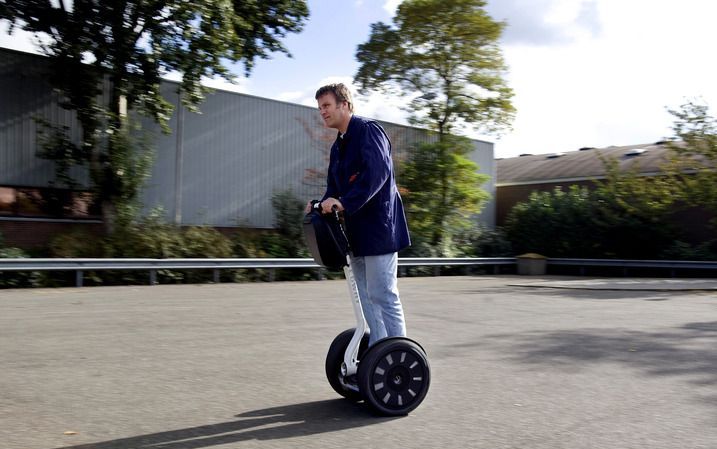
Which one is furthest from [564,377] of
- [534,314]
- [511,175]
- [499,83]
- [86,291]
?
[511,175]

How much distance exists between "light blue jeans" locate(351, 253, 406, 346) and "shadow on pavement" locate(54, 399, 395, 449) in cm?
49

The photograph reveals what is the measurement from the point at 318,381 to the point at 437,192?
2180 centimetres

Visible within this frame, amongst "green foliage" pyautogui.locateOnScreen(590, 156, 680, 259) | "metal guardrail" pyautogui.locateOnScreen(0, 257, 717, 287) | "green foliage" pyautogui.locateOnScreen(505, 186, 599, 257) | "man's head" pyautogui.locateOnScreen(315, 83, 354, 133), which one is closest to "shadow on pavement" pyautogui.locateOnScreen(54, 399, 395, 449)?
"man's head" pyautogui.locateOnScreen(315, 83, 354, 133)

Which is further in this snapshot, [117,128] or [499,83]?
[499,83]

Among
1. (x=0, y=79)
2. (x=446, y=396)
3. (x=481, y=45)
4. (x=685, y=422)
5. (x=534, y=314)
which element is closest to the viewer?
(x=685, y=422)

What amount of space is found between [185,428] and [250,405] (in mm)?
627

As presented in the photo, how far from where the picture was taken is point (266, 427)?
3842 mm

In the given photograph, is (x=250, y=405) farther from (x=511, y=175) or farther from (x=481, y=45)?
(x=511, y=175)

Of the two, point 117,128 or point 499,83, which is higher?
point 499,83

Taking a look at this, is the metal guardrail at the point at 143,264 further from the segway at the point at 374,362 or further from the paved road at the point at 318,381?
the segway at the point at 374,362

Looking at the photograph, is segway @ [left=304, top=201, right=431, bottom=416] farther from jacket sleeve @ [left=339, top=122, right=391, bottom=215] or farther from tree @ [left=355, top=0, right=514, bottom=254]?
tree @ [left=355, top=0, right=514, bottom=254]

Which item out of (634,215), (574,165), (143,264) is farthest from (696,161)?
(143,264)

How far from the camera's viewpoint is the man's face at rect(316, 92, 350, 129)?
170 inches

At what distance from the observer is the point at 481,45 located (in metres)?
26.8
